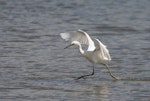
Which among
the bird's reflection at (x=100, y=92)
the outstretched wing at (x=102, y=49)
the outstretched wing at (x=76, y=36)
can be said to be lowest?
the bird's reflection at (x=100, y=92)

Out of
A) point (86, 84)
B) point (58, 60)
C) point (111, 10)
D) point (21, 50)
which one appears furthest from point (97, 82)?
point (111, 10)

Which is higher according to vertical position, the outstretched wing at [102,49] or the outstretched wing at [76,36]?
the outstretched wing at [76,36]

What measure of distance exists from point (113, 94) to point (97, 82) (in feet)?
3.88

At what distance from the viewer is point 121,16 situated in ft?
69.9

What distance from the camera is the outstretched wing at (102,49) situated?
12.7 meters

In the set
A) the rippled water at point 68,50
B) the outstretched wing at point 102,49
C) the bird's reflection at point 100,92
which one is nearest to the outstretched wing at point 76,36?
the outstretched wing at point 102,49

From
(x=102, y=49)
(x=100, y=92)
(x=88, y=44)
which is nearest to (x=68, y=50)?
(x=88, y=44)

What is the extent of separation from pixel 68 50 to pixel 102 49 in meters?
3.17

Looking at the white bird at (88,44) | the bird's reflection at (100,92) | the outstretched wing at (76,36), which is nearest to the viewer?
the bird's reflection at (100,92)

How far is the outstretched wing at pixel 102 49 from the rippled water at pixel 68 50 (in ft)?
1.40

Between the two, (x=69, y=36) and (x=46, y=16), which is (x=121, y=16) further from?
(x=69, y=36)

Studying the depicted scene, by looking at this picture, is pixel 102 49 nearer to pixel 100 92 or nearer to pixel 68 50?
pixel 100 92

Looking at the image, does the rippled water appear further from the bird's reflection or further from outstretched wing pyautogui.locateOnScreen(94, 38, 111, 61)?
outstretched wing pyautogui.locateOnScreen(94, 38, 111, 61)

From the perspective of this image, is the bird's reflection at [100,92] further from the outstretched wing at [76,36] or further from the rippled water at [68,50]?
the outstretched wing at [76,36]
